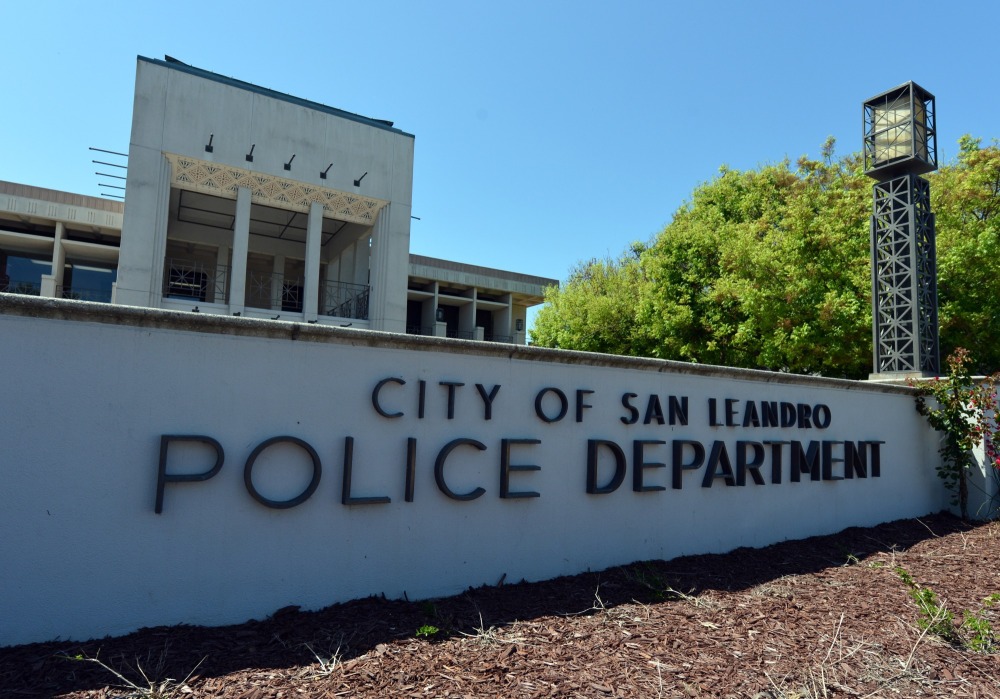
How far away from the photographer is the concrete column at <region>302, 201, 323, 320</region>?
19.0 meters

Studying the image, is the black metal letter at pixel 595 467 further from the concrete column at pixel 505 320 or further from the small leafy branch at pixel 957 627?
the concrete column at pixel 505 320

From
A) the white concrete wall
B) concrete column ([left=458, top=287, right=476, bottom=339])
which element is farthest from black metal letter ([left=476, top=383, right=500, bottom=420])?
concrete column ([left=458, top=287, right=476, bottom=339])

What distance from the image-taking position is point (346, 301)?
20859 mm

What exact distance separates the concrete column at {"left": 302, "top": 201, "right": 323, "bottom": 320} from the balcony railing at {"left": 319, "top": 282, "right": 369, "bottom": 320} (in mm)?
1543

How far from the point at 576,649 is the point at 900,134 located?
438 inches

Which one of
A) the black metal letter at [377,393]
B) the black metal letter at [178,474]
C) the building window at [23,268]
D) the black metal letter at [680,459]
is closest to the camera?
the black metal letter at [178,474]

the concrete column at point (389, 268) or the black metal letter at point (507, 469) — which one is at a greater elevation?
the concrete column at point (389, 268)

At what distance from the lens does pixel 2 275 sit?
2712cm

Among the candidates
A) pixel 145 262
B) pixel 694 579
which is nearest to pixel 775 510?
pixel 694 579

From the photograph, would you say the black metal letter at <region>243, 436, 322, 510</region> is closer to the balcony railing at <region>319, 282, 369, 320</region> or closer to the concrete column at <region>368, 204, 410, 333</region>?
the concrete column at <region>368, 204, 410, 333</region>

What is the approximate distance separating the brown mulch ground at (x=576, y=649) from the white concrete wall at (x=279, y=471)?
0.76 ft

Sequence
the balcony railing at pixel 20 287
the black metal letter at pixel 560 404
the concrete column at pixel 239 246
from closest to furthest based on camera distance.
→ the black metal letter at pixel 560 404
the concrete column at pixel 239 246
the balcony railing at pixel 20 287

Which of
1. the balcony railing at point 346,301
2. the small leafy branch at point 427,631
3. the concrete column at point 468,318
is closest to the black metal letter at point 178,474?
the small leafy branch at point 427,631

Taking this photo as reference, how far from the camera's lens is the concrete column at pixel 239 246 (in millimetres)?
17875
